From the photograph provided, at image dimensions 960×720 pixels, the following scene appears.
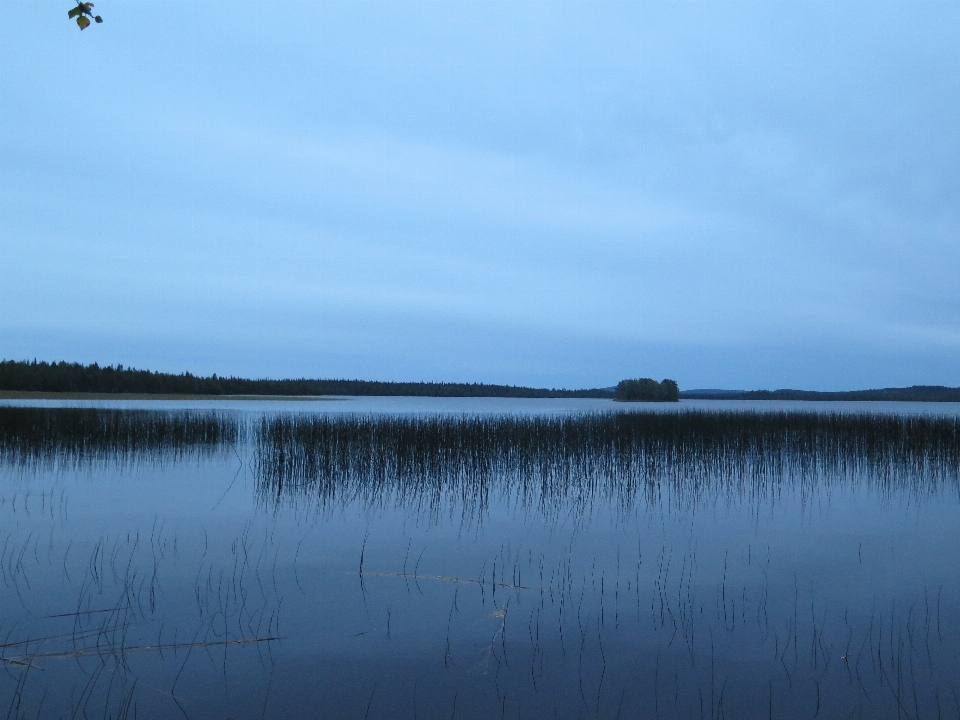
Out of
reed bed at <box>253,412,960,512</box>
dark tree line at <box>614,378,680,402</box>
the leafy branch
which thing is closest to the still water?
reed bed at <box>253,412,960,512</box>

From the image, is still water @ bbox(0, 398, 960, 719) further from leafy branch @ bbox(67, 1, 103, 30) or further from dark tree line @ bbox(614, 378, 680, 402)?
dark tree line @ bbox(614, 378, 680, 402)

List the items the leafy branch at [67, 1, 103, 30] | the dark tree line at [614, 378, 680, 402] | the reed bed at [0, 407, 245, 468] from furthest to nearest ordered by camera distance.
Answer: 1. the dark tree line at [614, 378, 680, 402]
2. the reed bed at [0, 407, 245, 468]
3. the leafy branch at [67, 1, 103, 30]

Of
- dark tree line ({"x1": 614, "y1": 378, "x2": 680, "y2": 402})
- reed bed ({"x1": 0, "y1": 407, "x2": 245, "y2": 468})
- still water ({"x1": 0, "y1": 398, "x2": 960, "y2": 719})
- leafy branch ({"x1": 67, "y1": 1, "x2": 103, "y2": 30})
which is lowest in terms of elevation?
still water ({"x1": 0, "y1": 398, "x2": 960, "y2": 719})

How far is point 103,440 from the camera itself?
16219mm

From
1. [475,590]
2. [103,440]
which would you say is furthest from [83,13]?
[103,440]

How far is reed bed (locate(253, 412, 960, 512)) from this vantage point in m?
10.1

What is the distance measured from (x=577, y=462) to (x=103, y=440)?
11.2 metres

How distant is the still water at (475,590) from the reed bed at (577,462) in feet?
0.30

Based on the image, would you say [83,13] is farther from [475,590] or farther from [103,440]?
[103,440]

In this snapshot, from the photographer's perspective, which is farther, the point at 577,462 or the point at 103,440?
the point at 103,440

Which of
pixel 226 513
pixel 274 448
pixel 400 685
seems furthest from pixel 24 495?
pixel 400 685

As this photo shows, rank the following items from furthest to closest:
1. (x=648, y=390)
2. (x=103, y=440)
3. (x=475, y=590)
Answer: (x=648, y=390) → (x=103, y=440) → (x=475, y=590)

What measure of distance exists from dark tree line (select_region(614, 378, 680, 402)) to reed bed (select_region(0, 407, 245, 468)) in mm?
53434

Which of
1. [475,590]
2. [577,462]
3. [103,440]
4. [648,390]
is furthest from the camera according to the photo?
[648,390]
